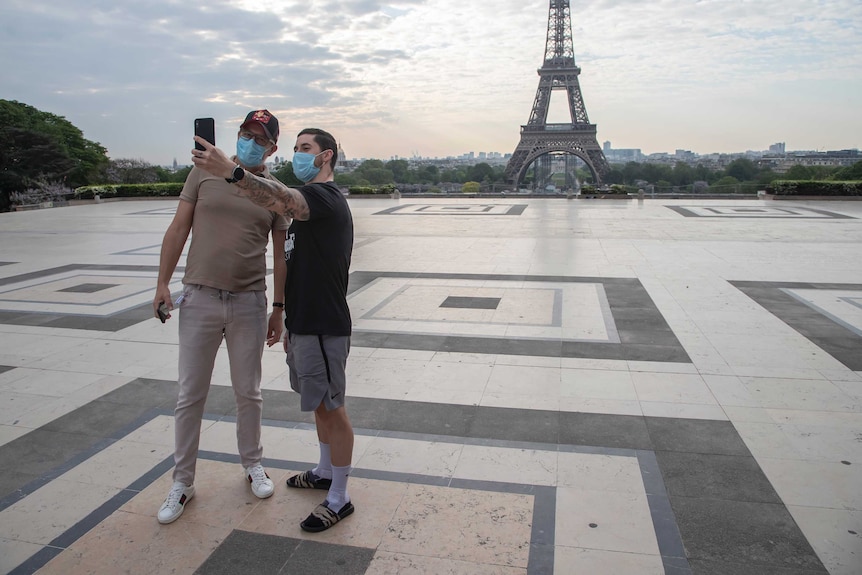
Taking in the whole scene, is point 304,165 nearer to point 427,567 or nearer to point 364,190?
point 427,567

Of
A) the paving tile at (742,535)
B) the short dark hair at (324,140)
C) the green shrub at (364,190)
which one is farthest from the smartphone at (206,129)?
the green shrub at (364,190)

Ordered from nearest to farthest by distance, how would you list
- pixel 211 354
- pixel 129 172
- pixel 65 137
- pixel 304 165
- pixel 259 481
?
pixel 304 165, pixel 211 354, pixel 259 481, pixel 65 137, pixel 129 172

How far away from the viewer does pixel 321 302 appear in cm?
274

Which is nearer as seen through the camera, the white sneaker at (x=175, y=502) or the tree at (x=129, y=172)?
the white sneaker at (x=175, y=502)

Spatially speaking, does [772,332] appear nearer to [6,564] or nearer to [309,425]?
[309,425]

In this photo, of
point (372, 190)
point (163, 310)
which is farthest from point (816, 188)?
point (163, 310)

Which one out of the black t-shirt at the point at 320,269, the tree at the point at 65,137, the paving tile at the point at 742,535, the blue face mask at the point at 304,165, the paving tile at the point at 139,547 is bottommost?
the paving tile at the point at 139,547

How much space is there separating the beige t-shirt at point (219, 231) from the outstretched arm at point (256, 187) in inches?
22.8

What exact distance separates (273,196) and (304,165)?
416 mm

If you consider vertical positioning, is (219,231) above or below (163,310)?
above

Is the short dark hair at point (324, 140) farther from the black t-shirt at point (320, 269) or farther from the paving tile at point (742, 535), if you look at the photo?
the paving tile at point (742, 535)

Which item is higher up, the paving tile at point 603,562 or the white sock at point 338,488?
the white sock at point 338,488

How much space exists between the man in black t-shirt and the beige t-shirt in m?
0.32

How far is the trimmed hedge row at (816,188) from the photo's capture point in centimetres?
2295
